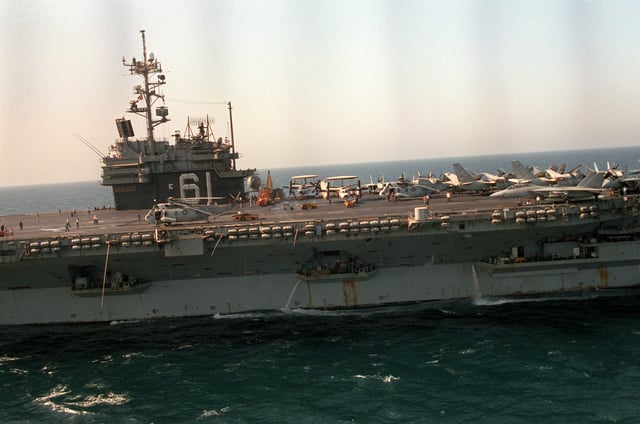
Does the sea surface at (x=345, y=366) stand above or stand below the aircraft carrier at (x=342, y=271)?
below

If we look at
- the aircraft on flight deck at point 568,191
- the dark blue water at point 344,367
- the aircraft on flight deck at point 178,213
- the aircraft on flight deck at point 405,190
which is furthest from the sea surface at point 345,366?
the aircraft on flight deck at point 405,190

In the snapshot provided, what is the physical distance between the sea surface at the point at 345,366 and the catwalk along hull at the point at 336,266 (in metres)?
0.58

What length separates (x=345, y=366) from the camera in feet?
55.6

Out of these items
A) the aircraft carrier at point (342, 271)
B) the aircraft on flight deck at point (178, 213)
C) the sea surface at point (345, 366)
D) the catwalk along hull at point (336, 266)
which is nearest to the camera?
the sea surface at point (345, 366)

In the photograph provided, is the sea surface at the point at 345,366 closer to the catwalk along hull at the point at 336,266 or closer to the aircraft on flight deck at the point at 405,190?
the catwalk along hull at the point at 336,266

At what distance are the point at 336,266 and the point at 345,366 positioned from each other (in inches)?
198

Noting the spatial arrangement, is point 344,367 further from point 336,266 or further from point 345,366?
point 336,266

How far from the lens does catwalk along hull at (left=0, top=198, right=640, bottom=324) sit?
2002 cm

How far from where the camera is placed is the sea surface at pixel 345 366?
14266 millimetres

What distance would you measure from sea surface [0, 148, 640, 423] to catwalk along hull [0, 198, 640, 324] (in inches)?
22.9

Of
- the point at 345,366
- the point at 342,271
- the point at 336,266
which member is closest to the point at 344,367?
the point at 345,366

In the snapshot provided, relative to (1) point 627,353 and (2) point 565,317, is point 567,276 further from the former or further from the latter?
(1) point 627,353

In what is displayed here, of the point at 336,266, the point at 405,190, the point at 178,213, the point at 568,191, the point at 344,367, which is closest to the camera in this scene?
the point at 344,367

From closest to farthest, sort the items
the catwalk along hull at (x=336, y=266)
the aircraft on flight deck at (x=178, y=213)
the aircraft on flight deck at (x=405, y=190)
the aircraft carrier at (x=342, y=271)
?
the catwalk along hull at (x=336, y=266)
the aircraft carrier at (x=342, y=271)
the aircraft on flight deck at (x=178, y=213)
the aircraft on flight deck at (x=405, y=190)
